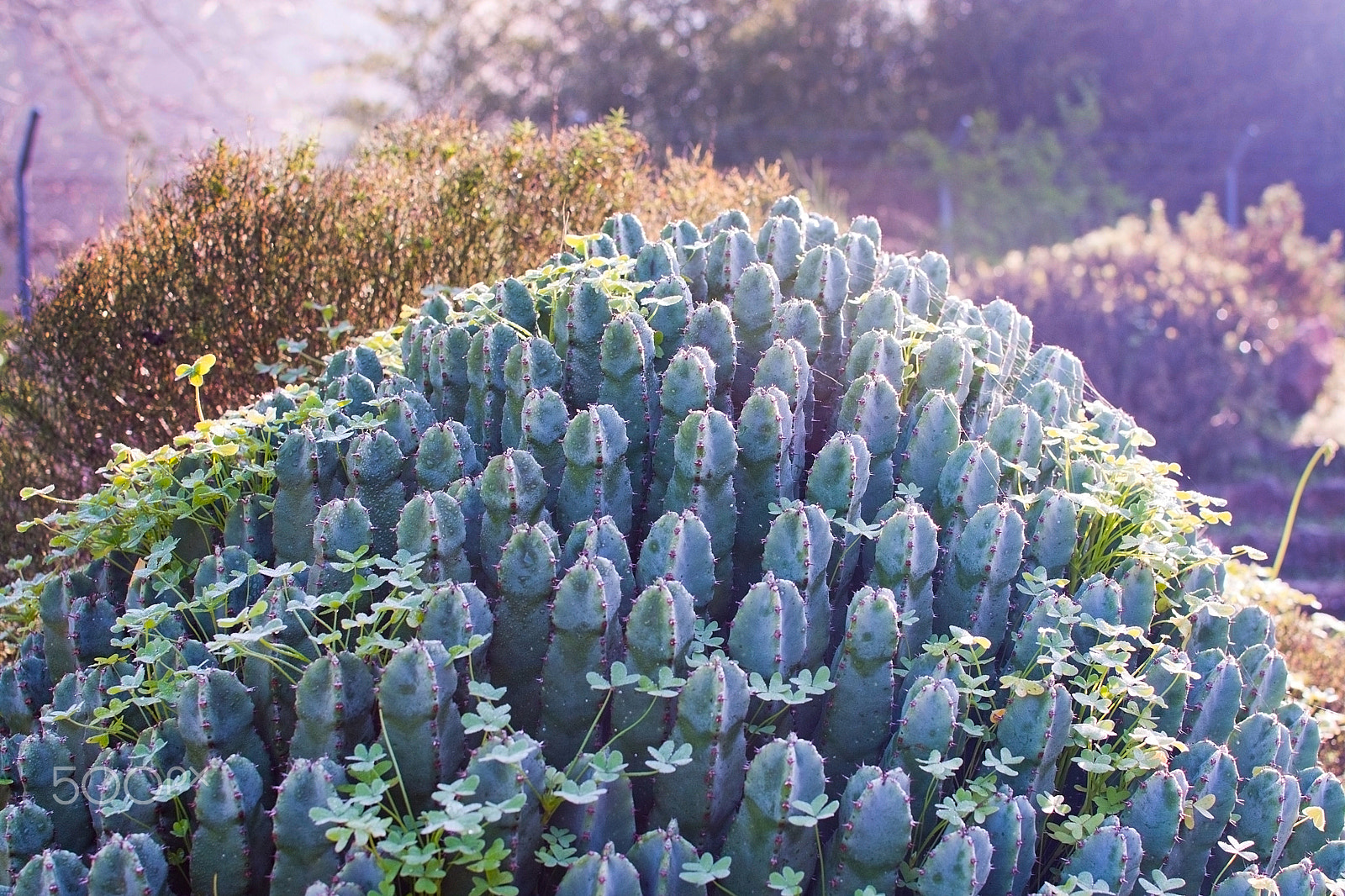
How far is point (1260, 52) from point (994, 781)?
93.2ft

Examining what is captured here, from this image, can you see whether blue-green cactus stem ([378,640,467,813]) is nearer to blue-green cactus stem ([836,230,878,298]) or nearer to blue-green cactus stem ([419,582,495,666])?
blue-green cactus stem ([419,582,495,666])

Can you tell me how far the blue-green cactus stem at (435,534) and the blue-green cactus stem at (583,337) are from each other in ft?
2.06

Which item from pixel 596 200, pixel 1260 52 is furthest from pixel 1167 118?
pixel 596 200

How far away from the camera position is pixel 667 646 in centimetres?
219

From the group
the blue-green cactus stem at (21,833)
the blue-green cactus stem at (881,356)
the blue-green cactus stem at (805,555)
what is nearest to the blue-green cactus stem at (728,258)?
the blue-green cactus stem at (881,356)

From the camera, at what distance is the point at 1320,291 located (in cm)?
1462

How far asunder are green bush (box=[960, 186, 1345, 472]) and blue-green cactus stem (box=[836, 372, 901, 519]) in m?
8.78

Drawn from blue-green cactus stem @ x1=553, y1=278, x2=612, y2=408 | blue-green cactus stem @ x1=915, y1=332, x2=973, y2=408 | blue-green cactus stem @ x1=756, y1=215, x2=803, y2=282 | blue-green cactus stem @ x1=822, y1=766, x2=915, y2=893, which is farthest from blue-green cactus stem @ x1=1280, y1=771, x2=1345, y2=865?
blue-green cactus stem @ x1=553, y1=278, x2=612, y2=408

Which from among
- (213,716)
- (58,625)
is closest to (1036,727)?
(213,716)

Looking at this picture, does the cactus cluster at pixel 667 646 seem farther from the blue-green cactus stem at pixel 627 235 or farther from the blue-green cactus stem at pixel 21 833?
the blue-green cactus stem at pixel 627 235

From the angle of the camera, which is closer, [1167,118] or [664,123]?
[664,123]

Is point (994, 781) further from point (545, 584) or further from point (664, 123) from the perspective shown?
point (664, 123)

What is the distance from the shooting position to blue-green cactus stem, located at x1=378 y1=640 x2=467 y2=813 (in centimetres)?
204

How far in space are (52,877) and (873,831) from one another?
1.53m
